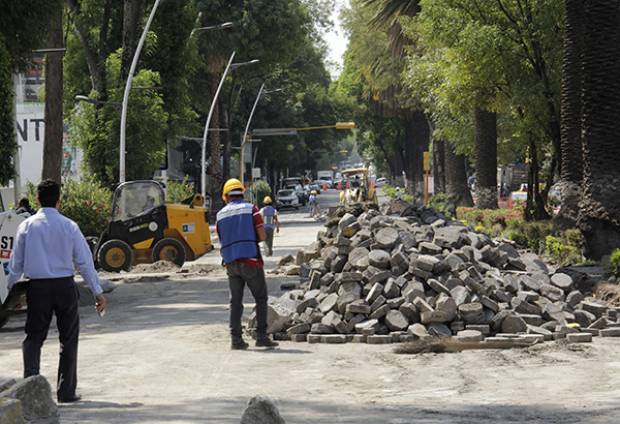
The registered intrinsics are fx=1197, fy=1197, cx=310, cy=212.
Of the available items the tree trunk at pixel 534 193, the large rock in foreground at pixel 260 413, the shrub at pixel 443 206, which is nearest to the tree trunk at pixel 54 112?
the tree trunk at pixel 534 193

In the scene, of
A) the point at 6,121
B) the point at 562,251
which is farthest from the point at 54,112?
the point at 562,251

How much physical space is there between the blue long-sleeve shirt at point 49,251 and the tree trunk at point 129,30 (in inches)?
1083

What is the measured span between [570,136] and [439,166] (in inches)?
1423

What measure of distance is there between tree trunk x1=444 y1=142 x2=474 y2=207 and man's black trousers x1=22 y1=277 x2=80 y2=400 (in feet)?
111

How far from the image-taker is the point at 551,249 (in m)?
23.3

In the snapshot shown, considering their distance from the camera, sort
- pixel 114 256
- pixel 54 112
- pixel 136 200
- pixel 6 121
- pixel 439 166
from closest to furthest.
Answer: pixel 6 121, pixel 114 256, pixel 136 200, pixel 54 112, pixel 439 166

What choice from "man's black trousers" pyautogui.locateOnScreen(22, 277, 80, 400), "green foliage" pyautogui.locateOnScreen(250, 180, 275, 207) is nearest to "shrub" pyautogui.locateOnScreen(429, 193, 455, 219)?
"green foliage" pyautogui.locateOnScreen(250, 180, 275, 207)

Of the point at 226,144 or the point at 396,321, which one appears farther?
the point at 226,144

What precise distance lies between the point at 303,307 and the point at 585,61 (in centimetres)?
840

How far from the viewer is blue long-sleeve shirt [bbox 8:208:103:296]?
974 centimetres

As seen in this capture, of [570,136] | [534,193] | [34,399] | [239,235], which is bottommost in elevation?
[34,399]

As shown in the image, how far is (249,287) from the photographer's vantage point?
13.5 metres

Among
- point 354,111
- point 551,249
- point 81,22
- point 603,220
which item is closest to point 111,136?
point 81,22

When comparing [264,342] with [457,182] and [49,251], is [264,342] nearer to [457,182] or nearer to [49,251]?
[49,251]
